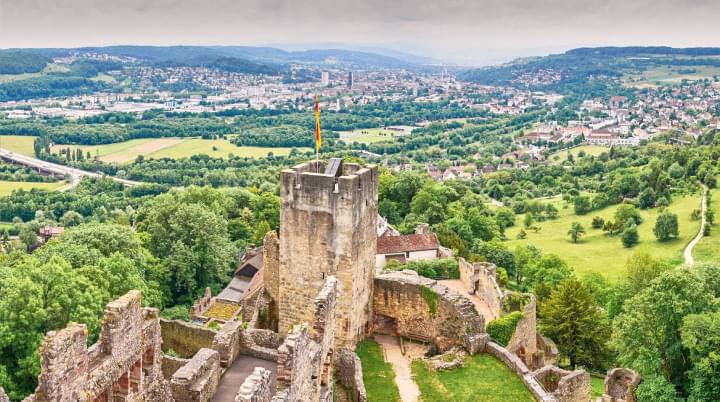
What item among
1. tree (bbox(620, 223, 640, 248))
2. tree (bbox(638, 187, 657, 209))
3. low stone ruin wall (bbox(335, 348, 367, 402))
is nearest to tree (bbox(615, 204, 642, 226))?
tree (bbox(620, 223, 640, 248))

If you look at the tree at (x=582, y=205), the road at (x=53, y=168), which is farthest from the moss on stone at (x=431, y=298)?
the road at (x=53, y=168)

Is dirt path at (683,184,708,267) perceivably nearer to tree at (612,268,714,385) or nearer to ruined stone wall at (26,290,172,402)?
tree at (612,268,714,385)

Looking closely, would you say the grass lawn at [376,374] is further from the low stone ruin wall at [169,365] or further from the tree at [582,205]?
the tree at [582,205]

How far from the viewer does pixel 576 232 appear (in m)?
88.4

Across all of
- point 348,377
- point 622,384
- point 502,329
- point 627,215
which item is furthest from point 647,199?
point 348,377

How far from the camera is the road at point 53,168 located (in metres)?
130

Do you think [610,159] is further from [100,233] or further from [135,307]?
[135,307]

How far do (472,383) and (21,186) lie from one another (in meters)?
115

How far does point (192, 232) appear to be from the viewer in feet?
167

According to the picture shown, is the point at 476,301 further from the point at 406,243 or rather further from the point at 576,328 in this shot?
the point at 406,243

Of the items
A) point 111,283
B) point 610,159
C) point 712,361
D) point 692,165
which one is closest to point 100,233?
point 111,283

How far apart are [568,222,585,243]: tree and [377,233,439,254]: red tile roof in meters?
42.0

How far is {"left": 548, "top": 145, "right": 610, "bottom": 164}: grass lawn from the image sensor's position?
17610 cm

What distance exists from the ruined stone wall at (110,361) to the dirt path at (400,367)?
34.0 feet
